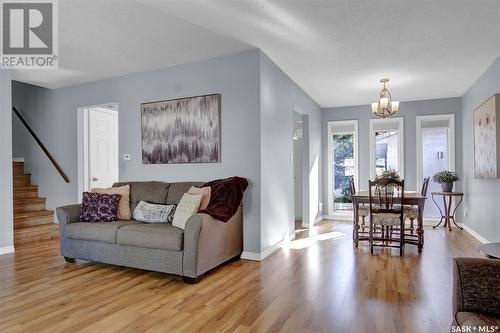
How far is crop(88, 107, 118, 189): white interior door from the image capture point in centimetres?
539

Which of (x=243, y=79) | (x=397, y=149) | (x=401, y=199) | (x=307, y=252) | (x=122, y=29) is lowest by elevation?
(x=307, y=252)

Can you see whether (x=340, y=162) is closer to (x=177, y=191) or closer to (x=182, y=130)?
(x=182, y=130)

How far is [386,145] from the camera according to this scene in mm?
6570

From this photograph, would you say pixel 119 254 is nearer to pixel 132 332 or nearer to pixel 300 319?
pixel 132 332

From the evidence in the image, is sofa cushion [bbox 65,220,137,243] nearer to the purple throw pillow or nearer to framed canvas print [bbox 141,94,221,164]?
the purple throw pillow

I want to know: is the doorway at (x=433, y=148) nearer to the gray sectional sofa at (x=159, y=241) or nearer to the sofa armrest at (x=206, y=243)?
the gray sectional sofa at (x=159, y=241)

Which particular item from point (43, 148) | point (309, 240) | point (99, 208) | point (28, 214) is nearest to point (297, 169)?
point (309, 240)

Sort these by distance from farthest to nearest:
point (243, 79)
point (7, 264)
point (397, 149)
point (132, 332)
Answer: point (397, 149) → point (243, 79) → point (7, 264) → point (132, 332)

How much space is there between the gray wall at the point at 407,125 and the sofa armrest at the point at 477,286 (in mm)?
5342

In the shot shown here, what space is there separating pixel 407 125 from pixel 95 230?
19.4 feet

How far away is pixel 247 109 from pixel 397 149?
4.08 meters

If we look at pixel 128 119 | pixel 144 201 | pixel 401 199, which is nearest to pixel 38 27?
pixel 128 119

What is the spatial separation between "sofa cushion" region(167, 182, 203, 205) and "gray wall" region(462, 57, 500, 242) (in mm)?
3845

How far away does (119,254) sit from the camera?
334cm
